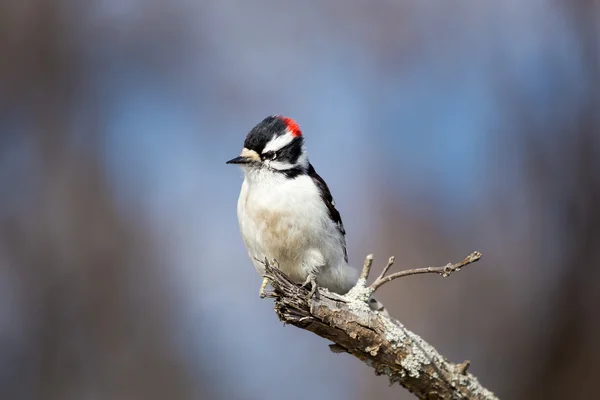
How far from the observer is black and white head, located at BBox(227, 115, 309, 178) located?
4.13 meters

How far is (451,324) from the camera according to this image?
24.3 feet

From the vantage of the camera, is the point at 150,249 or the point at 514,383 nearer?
the point at 514,383

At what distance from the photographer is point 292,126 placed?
434 centimetres

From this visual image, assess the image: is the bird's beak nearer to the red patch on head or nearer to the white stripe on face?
the white stripe on face

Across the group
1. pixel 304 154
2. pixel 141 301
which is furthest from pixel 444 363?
pixel 141 301

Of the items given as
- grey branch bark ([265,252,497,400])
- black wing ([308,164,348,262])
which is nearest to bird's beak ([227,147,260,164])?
black wing ([308,164,348,262])

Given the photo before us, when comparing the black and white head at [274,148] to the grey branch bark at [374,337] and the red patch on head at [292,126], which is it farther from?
the grey branch bark at [374,337]

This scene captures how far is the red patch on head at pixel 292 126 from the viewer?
169 inches

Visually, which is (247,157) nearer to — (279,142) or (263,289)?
(279,142)

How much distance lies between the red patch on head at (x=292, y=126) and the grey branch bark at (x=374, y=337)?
3.61 ft

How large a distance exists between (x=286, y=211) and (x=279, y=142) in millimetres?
480

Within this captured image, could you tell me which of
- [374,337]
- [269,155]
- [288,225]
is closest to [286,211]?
[288,225]

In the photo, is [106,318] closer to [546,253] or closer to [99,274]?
[99,274]

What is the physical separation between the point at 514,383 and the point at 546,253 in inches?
59.4
